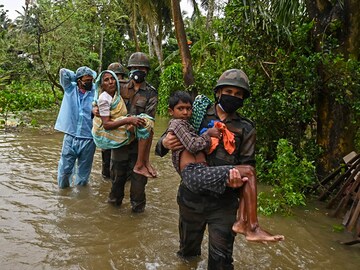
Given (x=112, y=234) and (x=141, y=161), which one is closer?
(x=112, y=234)

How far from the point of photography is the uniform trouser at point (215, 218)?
312 centimetres

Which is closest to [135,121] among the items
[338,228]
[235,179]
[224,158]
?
[224,158]

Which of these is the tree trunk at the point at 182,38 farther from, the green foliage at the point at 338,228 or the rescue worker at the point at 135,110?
the green foliage at the point at 338,228

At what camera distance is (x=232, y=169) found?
2924mm

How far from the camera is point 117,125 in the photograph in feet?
15.3

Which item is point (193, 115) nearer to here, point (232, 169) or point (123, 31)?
point (232, 169)

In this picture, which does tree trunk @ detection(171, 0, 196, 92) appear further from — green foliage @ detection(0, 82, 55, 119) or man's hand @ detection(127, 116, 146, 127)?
man's hand @ detection(127, 116, 146, 127)

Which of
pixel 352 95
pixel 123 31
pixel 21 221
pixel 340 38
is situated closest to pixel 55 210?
pixel 21 221

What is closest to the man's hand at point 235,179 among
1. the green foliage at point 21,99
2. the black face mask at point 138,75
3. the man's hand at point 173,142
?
the man's hand at point 173,142

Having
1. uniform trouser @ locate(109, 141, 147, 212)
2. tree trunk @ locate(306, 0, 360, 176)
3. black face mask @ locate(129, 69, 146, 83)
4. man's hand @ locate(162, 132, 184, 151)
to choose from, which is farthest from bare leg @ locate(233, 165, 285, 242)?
tree trunk @ locate(306, 0, 360, 176)

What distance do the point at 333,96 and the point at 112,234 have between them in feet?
13.1

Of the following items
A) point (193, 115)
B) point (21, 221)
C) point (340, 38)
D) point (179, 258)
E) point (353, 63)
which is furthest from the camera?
point (340, 38)

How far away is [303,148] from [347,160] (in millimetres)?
1009

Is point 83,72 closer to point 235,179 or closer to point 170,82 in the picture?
point 235,179
